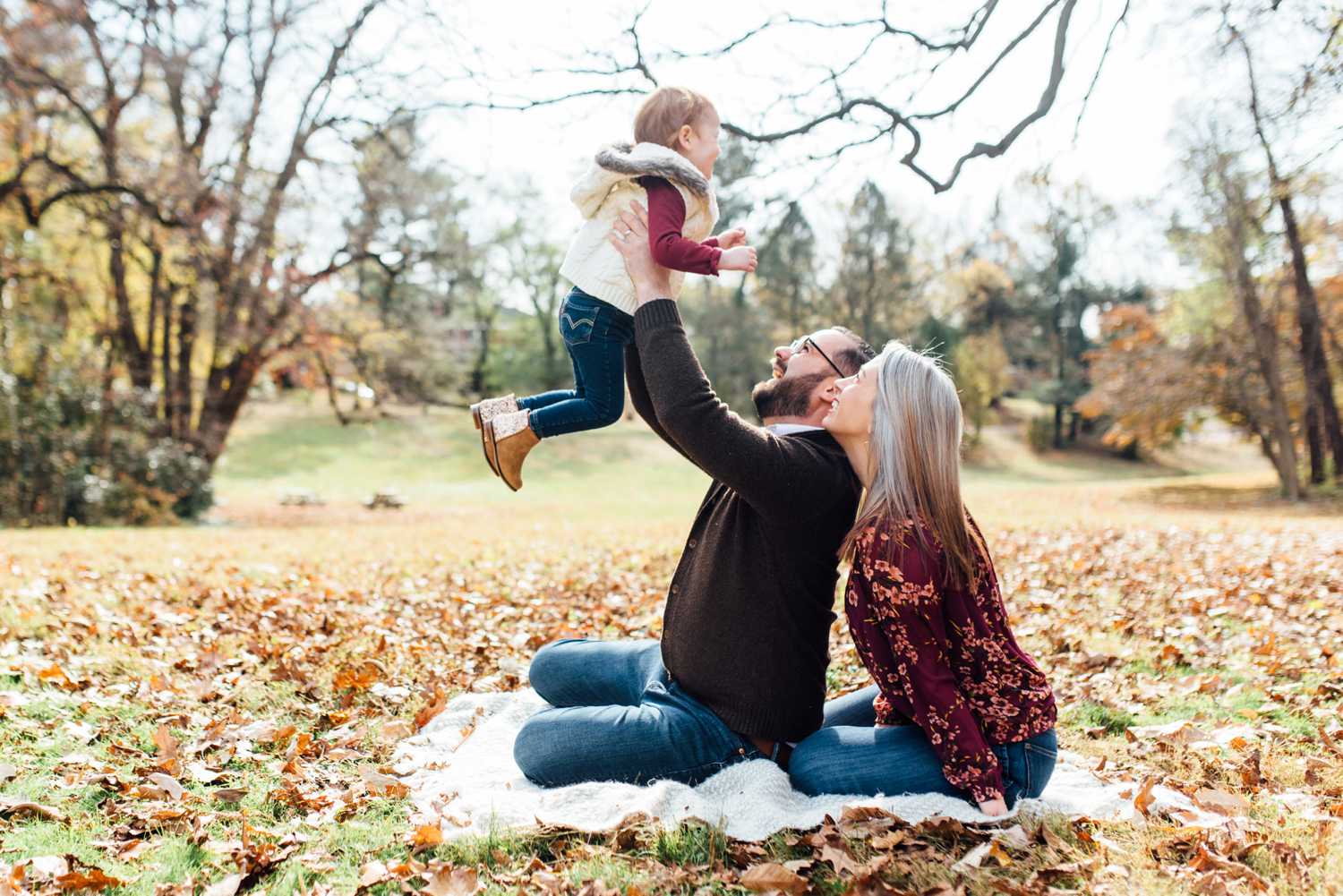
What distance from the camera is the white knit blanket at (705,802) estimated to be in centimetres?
271

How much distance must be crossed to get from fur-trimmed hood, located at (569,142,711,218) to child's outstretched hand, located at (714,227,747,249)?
0.67ft

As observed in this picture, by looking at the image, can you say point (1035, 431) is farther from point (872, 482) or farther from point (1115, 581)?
point (872, 482)

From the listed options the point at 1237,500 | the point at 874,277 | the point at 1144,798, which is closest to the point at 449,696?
the point at 1144,798

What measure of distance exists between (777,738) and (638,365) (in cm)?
140

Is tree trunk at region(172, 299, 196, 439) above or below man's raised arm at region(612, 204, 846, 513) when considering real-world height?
above

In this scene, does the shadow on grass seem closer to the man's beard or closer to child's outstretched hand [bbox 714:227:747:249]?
child's outstretched hand [bbox 714:227:747:249]

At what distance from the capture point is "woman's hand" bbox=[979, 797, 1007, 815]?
2.62 m

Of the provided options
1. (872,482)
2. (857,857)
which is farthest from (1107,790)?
(872,482)

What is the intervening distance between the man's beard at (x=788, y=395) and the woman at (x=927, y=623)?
16 centimetres

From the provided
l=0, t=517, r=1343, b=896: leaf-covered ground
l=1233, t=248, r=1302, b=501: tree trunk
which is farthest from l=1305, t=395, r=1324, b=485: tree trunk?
l=0, t=517, r=1343, b=896: leaf-covered ground

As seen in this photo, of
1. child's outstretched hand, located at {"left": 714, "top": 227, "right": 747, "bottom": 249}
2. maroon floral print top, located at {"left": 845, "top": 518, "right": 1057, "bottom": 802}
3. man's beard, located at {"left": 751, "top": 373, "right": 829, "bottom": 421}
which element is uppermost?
child's outstretched hand, located at {"left": 714, "top": 227, "right": 747, "bottom": 249}

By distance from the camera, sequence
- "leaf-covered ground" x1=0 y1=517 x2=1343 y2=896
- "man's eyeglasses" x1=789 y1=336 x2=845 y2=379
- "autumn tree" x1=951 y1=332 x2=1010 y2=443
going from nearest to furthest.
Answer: "leaf-covered ground" x1=0 y1=517 x2=1343 y2=896
"man's eyeglasses" x1=789 y1=336 x2=845 y2=379
"autumn tree" x1=951 y1=332 x2=1010 y2=443

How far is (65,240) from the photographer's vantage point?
19391 mm

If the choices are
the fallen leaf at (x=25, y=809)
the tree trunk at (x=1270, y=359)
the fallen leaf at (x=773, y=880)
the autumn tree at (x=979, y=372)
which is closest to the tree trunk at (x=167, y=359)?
the fallen leaf at (x=25, y=809)
